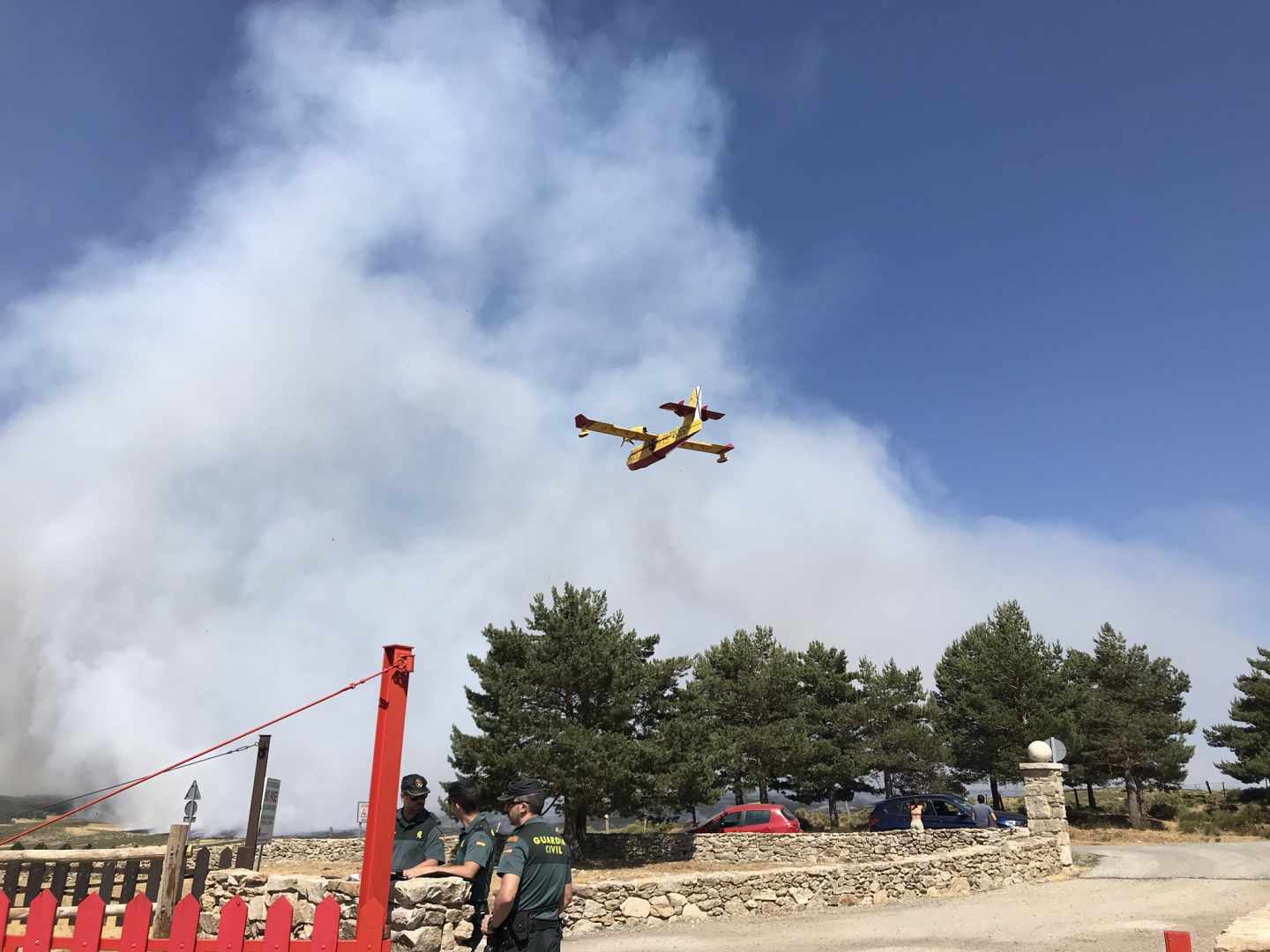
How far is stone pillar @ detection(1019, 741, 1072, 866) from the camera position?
1770cm

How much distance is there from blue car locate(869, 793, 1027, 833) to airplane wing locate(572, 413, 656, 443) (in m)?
13.5

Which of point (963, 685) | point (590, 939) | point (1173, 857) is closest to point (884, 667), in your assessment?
point (963, 685)

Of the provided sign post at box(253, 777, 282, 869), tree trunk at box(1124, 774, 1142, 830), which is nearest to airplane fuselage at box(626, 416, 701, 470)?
sign post at box(253, 777, 282, 869)

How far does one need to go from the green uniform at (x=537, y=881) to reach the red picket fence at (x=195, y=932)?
100 centimetres

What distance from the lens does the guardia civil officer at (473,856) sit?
5023 mm

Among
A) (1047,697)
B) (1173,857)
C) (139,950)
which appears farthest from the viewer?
(1047,697)

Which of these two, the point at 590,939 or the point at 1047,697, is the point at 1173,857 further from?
the point at 590,939

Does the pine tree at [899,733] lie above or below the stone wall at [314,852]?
above

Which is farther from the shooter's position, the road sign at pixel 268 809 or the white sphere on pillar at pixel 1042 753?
the white sphere on pillar at pixel 1042 753

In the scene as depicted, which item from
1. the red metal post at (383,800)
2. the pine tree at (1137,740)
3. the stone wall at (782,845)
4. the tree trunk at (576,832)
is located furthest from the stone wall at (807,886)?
the pine tree at (1137,740)

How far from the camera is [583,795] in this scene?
2214 cm

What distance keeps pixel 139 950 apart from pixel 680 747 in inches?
826

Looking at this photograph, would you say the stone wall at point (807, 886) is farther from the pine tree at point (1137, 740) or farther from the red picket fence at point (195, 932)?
the pine tree at point (1137, 740)

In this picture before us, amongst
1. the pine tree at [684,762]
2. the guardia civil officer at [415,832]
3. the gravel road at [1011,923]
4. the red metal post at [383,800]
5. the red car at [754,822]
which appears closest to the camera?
the red metal post at [383,800]
